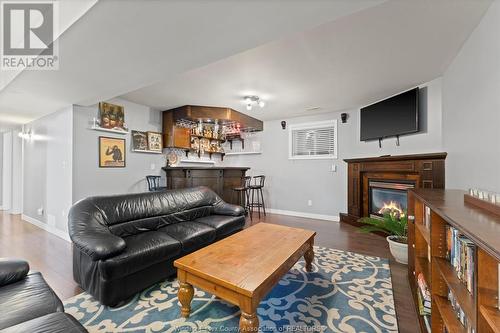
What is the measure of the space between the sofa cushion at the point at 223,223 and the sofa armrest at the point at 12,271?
68.1 inches

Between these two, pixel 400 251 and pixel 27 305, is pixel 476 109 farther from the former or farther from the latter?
pixel 27 305

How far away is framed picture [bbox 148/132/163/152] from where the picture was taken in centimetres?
454

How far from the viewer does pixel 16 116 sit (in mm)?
4254

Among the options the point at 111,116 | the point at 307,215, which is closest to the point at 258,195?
the point at 307,215

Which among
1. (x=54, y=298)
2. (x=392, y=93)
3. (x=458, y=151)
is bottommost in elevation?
(x=54, y=298)

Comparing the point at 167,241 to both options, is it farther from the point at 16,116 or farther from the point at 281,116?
the point at 16,116

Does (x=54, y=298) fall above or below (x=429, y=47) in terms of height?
below

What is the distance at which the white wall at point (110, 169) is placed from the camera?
3.50 metres

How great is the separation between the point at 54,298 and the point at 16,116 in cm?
489

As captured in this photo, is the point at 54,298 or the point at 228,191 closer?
the point at 54,298

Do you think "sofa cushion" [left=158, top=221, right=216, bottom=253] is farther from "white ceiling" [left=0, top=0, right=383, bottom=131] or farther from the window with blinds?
the window with blinds

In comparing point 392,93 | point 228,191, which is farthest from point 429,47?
point 228,191

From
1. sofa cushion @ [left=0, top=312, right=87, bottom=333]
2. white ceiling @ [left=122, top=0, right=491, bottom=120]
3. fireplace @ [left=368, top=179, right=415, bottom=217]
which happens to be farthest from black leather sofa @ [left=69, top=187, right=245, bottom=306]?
fireplace @ [left=368, top=179, right=415, bottom=217]

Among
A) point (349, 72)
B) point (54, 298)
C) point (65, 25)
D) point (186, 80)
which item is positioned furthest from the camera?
point (186, 80)
